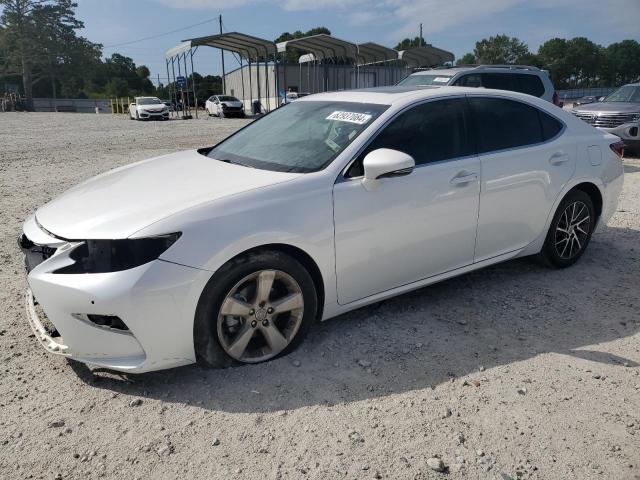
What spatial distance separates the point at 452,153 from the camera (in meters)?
3.68

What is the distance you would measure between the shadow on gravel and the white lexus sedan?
0.62 feet

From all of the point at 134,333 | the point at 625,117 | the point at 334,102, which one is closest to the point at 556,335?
the point at 334,102

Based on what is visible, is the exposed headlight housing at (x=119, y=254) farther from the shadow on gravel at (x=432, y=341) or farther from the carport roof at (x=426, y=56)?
the carport roof at (x=426, y=56)

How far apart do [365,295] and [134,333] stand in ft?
4.76

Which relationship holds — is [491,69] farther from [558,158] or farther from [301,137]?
[301,137]

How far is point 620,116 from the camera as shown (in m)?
11.3

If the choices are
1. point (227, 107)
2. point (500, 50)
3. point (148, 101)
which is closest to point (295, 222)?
point (227, 107)

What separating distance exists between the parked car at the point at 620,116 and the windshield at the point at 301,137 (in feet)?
30.9

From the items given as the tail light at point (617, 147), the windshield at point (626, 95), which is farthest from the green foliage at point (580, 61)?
the tail light at point (617, 147)

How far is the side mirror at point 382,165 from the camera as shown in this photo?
3.08 metres

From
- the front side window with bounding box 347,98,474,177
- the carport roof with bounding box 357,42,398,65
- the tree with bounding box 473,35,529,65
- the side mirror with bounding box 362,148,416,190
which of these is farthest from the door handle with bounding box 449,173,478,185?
the tree with bounding box 473,35,529,65

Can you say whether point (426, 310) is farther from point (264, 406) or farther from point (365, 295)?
point (264, 406)

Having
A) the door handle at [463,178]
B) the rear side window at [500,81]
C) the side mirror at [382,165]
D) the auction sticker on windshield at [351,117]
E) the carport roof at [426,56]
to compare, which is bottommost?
the door handle at [463,178]

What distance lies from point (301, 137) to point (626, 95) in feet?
39.3
